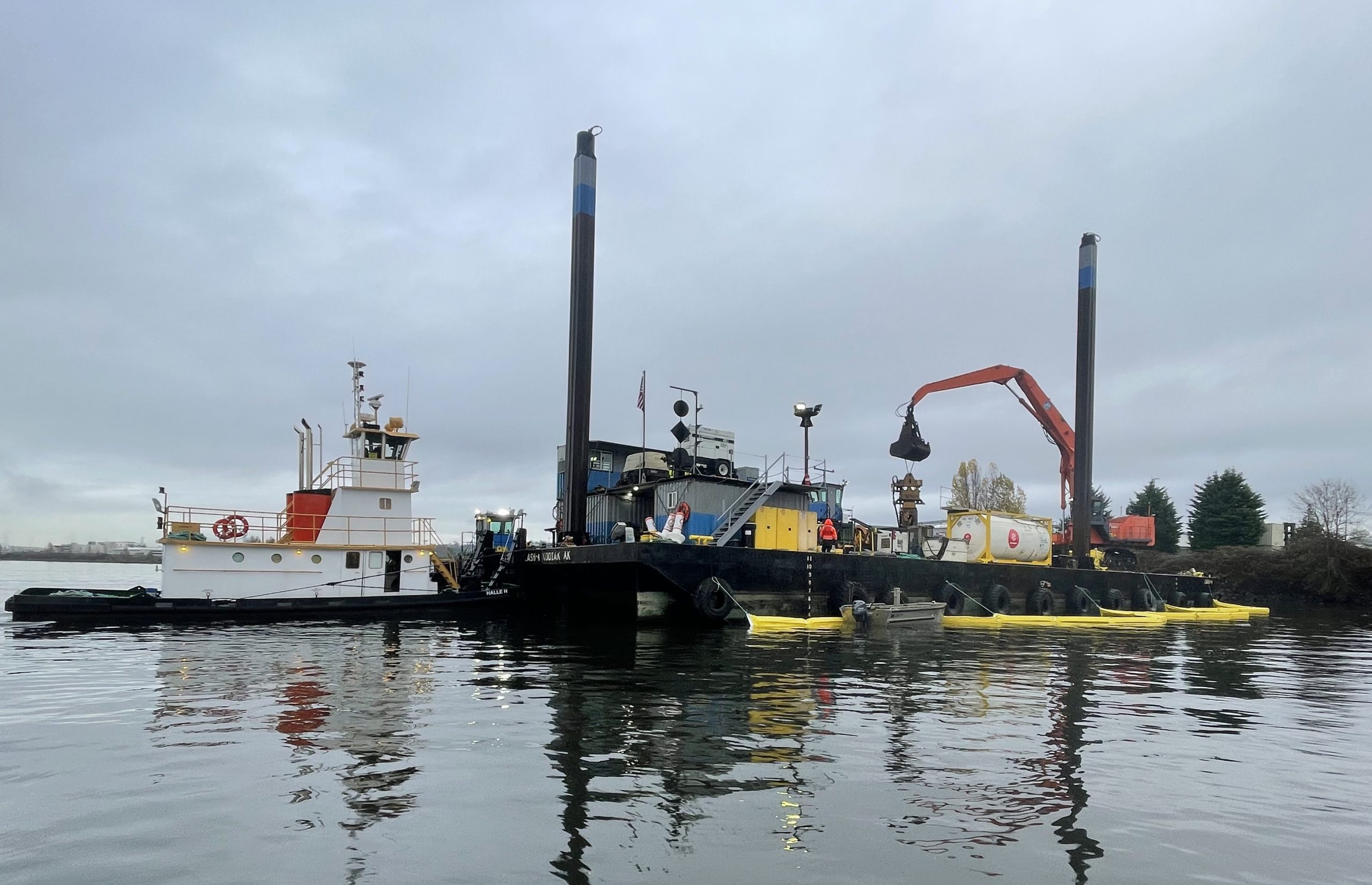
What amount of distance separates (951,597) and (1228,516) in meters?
59.3

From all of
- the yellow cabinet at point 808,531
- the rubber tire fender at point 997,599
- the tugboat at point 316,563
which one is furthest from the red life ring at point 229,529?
the rubber tire fender at point 997,599

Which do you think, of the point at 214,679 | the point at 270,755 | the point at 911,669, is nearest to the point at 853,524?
the point at 911,669

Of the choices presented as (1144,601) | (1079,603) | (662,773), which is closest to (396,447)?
(662,773)

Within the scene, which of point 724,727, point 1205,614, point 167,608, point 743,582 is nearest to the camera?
point 724,727

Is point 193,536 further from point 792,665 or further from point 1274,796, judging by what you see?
point 1274,796

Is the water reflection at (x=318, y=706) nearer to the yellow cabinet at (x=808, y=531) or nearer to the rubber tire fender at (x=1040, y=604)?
the yellow cabinet at (x=808, y=531)

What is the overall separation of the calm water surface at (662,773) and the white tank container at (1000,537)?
19.3m

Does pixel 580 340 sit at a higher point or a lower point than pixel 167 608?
higher

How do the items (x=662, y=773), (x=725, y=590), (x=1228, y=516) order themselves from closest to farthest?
(x=662, y=773), (x=725, y=590), (x=1228, y=516)

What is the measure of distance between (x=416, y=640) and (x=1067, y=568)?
3041cm

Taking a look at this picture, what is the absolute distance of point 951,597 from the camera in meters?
32.7

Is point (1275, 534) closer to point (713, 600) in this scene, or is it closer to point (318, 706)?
point (713, 600)

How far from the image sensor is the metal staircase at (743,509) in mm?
27594

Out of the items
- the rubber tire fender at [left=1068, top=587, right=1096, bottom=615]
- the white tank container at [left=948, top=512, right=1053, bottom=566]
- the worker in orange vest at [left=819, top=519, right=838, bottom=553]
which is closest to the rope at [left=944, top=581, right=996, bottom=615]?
the white tank container at [left=948, top=512, right=1053, bottom=566]
